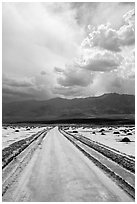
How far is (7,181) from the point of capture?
379 inches

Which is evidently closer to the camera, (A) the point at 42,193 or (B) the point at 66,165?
(A) the point at 42,193

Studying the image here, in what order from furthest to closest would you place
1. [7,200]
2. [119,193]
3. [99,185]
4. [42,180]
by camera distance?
[42,180]
[99,185]
[119,193]
[7,200]

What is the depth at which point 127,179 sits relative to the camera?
32.8 feet

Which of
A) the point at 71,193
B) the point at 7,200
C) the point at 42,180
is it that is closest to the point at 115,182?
the point at 71,193

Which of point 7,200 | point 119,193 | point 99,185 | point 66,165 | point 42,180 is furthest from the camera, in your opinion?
point 66,165

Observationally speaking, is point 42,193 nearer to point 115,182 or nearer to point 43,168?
point 115,182

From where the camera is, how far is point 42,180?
32.6 feet

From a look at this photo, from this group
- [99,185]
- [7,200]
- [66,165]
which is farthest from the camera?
[66,165]

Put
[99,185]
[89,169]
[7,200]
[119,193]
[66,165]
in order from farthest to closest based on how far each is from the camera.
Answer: [66,165] → [89,169] → [99,185] → [119,193] → [7,200]

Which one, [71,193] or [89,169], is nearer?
[71,193]

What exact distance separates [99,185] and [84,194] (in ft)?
3.77

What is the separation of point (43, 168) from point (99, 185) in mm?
4043

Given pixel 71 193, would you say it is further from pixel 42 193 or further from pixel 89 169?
pixel 89 169

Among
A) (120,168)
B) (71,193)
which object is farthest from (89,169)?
(71,193)
